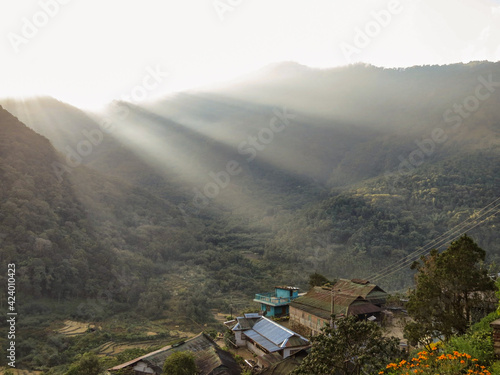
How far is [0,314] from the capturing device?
109 feet

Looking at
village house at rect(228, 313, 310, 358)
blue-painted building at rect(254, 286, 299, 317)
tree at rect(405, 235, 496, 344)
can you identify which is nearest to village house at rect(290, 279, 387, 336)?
village house at rect(228, 313, 310, 358)

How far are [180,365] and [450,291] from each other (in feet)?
43.9

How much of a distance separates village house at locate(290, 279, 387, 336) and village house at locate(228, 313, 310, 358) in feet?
6.81

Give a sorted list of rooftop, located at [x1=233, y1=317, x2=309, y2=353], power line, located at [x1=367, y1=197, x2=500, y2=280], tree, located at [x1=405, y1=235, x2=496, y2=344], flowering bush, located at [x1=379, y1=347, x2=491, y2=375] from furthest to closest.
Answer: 1. power line, located at [x1=367, y1=197, x2=500, y2=280]
2. rooftop, located at [x1=233, y1=317, x2=309, y2=353]
3. tree, located at [x1=405, y1=235, x2=496, y2=344]
4. flowering bush, located at [x1=379, y1=347, x2=491, y2=375]

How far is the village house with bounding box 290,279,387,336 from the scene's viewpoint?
22.4 meters

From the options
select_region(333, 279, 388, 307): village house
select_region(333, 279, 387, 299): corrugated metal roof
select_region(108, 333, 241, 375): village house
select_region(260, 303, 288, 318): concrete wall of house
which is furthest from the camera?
→ select_region(260, 303, 288, 318): concrete wall of house

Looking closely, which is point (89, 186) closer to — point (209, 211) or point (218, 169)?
point (209, 211)

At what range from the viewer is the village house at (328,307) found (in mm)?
22438

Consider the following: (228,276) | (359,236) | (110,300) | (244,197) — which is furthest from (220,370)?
(244,197)

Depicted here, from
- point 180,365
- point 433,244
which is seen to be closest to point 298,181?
point 433,244

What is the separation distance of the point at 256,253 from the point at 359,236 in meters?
25.7

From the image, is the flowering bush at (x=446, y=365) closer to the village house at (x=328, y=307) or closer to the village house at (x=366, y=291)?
the village house at (x=328, y=307)

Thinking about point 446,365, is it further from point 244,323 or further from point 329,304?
point 244,323

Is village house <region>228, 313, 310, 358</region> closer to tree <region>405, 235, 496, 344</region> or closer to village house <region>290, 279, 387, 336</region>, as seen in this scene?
village house <region>290, 279, 387, 336</region>
